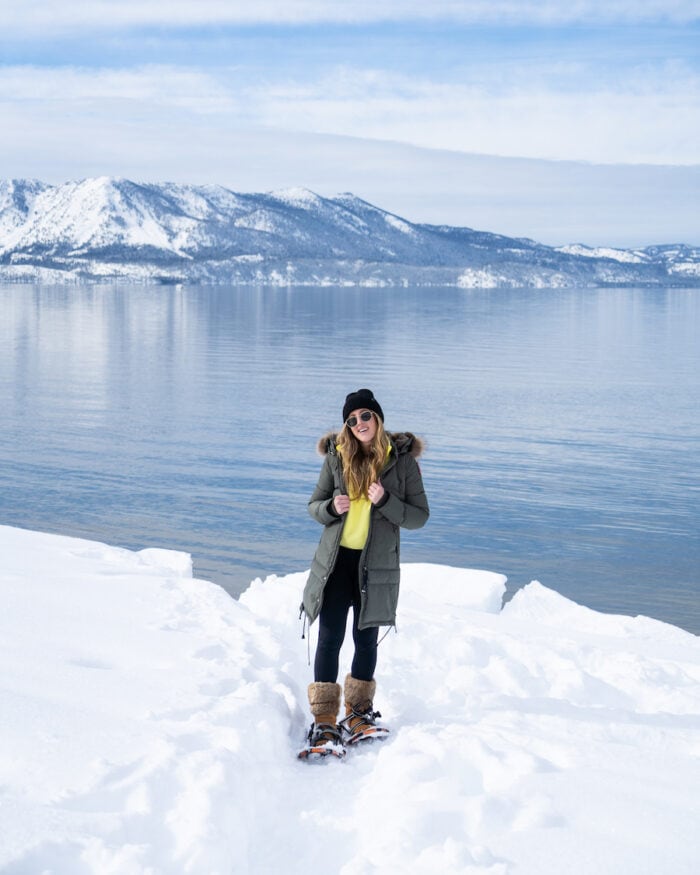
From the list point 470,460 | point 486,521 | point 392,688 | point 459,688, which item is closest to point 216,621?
point 392,688

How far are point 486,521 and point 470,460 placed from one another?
7.31m

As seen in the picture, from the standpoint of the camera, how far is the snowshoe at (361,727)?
652 cm

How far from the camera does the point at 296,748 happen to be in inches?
253

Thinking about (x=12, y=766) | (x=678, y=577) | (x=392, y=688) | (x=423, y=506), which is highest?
(x=423, y=506)

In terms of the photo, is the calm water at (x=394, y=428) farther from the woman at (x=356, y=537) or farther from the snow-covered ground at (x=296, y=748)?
the woman at (x=356, y=537)

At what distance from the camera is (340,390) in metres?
46.8

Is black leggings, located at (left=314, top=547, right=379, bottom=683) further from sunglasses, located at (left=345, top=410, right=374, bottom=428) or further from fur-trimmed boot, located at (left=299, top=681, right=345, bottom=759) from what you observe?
sunglasses, located at (left=345, top=410, right=374, bottom=428)

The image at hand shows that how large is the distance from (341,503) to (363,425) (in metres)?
0.56

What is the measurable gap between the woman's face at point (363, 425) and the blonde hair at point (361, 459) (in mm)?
28

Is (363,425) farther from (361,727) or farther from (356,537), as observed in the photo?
(361,727)

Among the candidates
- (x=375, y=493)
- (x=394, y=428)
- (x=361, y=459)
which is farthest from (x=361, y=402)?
(x=394, y=428)

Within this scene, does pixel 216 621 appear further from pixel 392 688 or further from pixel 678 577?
pixel 678 577

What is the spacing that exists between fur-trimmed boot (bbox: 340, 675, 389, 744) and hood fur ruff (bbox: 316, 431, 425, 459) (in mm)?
1791

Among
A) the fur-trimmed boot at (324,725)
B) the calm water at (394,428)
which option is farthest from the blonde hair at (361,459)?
the calm water at (394,428)
